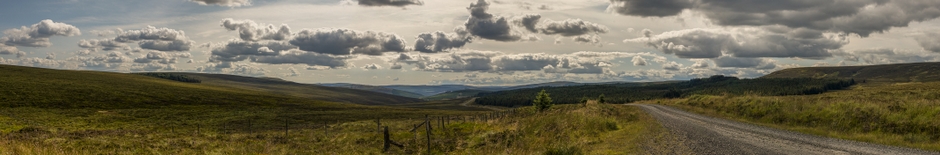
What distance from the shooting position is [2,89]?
362ft

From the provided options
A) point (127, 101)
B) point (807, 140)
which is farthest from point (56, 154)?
point (127, 101)

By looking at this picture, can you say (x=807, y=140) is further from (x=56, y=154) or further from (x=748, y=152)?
(x=56, y=154)

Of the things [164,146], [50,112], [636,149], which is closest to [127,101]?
[50,112]

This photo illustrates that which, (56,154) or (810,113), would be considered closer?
(56,154)

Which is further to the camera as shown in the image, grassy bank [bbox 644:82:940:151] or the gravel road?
grassy bank [bbox 644:82:940:151]

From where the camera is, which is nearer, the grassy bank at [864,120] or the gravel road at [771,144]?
the gravel road at [771,144]

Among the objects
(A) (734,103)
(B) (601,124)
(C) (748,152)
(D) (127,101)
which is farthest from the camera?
(D) (127,101)

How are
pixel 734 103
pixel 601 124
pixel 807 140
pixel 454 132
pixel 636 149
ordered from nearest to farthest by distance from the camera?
pixel 636 149, pixel 807 140, pixel 601 124, pixel 454 132, pixel 734 103

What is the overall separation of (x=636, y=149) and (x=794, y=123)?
14721 mm

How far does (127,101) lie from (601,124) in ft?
427

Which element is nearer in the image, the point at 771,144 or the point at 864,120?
the point at 771,144

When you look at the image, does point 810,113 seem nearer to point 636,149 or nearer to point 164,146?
point 636,149

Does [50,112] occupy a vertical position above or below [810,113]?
below

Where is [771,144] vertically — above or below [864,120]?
below
